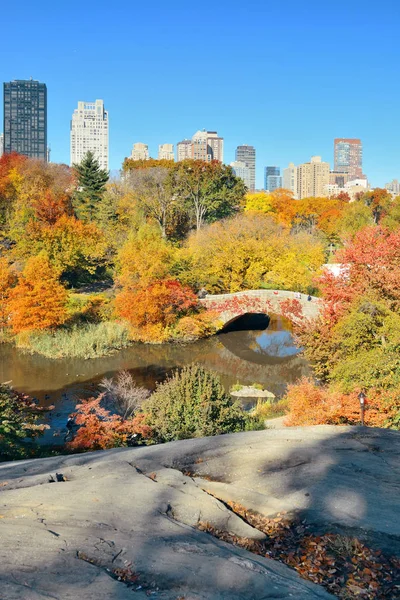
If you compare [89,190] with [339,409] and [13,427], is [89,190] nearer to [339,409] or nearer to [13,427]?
[13,427]

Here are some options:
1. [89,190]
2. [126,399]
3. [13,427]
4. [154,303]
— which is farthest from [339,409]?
[89,190]

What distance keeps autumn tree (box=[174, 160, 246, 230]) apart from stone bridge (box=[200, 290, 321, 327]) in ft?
46.4

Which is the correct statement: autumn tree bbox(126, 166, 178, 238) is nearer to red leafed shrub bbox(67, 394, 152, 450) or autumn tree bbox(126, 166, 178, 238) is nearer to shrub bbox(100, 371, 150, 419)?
shrub bbox(100, 371, 150, 419)

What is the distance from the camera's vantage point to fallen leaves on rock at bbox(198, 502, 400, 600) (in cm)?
537

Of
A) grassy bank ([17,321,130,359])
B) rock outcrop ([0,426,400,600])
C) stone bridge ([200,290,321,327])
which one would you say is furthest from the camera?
stone bridge ([200,290,321,327])

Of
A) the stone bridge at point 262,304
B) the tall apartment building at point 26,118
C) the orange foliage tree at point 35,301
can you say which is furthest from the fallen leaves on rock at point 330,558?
the tall apartment building at point 26,118

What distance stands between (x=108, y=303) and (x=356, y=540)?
2799cm

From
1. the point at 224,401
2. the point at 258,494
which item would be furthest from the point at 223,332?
the point at 258,494

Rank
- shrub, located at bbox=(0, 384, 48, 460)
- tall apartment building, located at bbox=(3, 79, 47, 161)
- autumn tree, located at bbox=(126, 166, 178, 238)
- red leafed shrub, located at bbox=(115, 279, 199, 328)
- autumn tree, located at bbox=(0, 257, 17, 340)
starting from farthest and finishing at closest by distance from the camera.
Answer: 1. tall apartment building, located at bbox=(3, 79, 47, 161)
2. autumn tree, located at bbox=(126, 166, 178, 238)
3. red leafed shrub, located at bbox=(115, 279, 199, 328)
4. autumn tree, located at bbox=(0, 257, 17, 340)
5. shrub, located at bbox=(0, 384, 48, 460)

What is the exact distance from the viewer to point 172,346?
30.7 metres

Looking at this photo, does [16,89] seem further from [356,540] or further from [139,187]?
[356,540]

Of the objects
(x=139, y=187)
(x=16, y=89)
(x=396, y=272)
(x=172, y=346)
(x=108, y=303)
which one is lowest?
(x=172, y=346)

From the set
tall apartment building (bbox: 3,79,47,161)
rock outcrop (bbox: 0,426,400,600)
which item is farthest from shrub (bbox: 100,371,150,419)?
tall apartment building (bbox: 3,79,47,161)

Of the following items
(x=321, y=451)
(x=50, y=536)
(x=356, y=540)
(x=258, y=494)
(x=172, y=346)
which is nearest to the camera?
(x=50, y=536)
